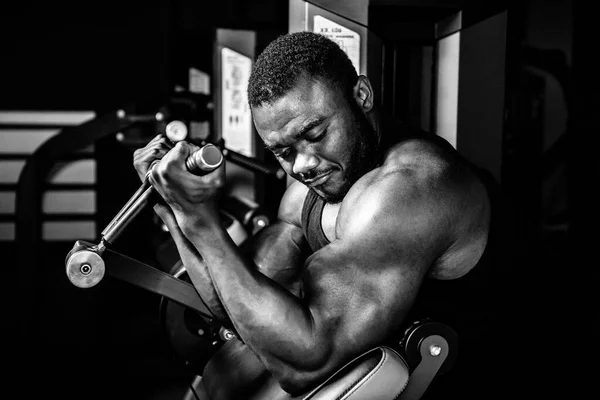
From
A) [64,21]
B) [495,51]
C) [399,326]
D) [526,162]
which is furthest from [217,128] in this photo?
[64,21]

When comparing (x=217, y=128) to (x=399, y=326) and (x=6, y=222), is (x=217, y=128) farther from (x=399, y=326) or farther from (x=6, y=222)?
(x=6, y=222)

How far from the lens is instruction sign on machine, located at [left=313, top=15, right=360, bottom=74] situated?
1.63 meters

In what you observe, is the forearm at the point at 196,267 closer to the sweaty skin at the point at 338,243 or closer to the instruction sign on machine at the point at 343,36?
the sweaty skin at the point at 338,243

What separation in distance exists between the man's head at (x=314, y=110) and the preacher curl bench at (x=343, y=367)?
261 mm

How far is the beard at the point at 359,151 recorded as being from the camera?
1.25 m

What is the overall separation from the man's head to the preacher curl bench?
261 mm

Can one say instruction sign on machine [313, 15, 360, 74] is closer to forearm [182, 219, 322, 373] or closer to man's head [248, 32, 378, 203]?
man's head [248, 32, 378, 203]

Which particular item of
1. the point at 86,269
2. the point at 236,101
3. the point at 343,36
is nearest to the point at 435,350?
the point at 86,269

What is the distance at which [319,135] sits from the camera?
121 cm

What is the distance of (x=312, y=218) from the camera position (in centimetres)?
143

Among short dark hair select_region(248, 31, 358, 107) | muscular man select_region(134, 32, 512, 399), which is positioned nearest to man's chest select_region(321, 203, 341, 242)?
muscular man select_region(134, 32, 512, 399)

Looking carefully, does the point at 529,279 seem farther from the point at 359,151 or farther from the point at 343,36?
the point at 343,36

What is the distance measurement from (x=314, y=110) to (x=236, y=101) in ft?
6.21

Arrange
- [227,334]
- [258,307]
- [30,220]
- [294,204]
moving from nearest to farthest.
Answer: [258,307] < [294,204] < [227,334] < [30,220]
